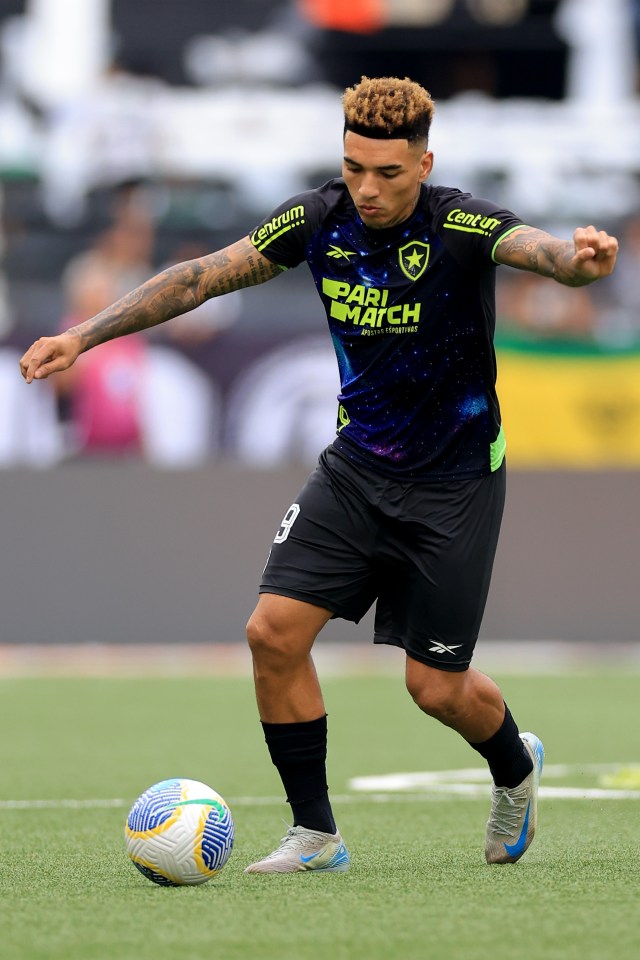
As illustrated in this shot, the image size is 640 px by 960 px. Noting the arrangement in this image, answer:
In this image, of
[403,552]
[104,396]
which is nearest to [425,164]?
[403,552]

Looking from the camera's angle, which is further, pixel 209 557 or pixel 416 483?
pixel 209 557

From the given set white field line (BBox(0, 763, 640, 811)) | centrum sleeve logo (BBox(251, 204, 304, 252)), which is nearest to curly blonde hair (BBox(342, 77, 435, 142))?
centrum sleeve logo (BBox(251, 204, 304, 252))

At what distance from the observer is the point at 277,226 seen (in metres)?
5.52

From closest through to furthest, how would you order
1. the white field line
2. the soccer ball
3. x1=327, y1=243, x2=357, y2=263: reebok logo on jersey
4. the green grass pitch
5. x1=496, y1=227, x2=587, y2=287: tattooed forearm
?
the green grass pitch < x1=496, y1=227, x2=587, y2=287: tattooed forearm < the soccer ball < x1=327, y1=243, x2=357, y2=263: reebok logo on jersey < the white field line

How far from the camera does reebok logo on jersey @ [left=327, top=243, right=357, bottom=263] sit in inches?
212

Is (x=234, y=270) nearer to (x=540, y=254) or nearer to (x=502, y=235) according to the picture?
(x=502, y=235)

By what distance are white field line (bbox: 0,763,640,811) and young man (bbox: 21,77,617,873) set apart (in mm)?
1638

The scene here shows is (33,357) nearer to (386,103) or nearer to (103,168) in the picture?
(386,103)

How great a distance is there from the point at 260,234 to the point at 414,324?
616mm

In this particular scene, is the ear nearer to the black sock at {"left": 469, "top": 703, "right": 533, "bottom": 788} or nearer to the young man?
the young man

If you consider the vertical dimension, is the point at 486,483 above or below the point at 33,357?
below

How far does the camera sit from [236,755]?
879 cm

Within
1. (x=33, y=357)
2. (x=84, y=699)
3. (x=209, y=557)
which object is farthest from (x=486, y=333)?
(x=209, y=557)

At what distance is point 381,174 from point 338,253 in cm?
33
